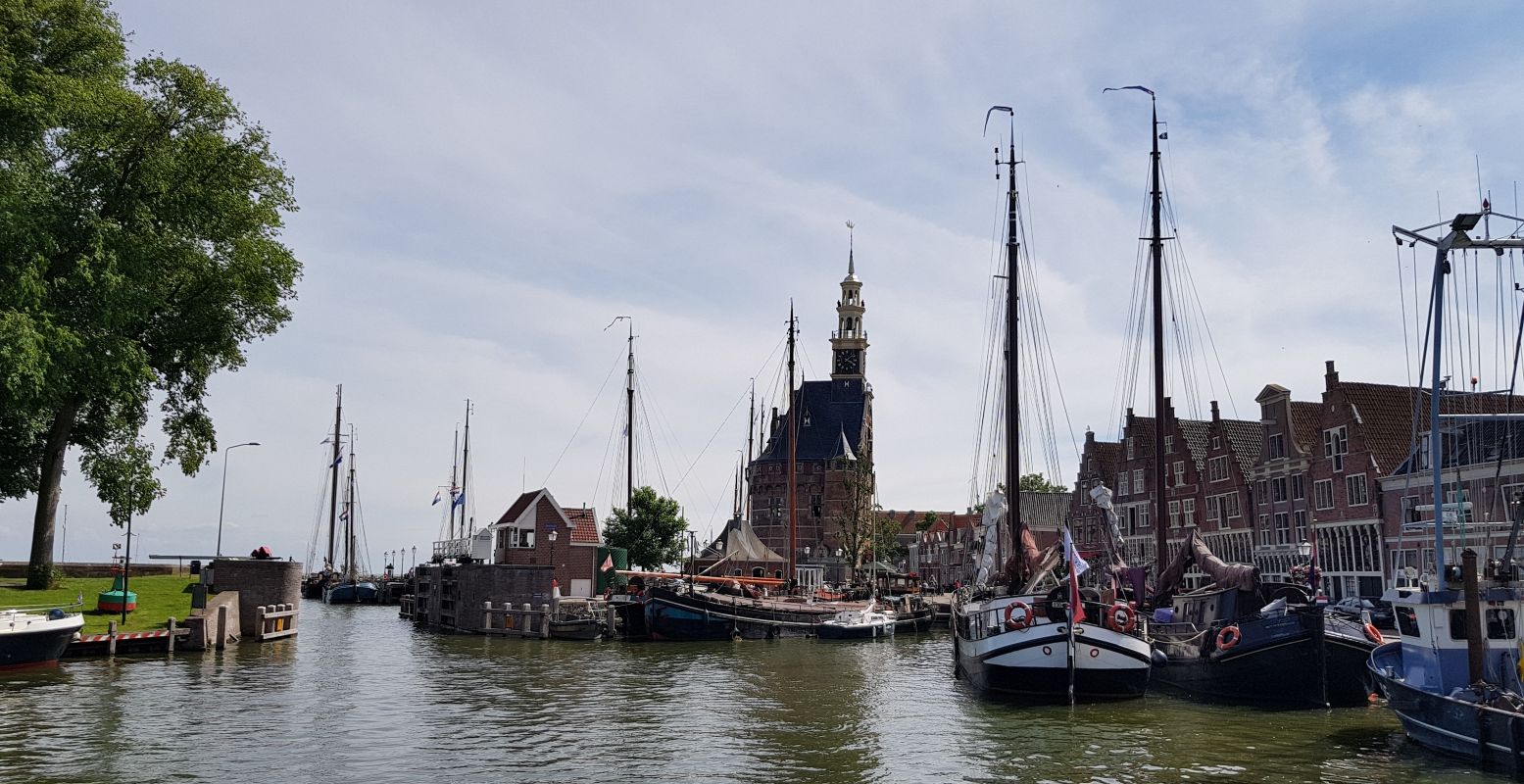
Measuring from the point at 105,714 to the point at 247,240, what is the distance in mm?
22529

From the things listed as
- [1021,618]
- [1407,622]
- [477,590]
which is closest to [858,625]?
[477,590]

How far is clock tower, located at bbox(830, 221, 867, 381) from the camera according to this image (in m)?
139

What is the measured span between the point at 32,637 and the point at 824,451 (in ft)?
342

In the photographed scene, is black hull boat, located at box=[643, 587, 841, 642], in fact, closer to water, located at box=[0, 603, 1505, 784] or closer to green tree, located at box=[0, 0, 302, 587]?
water, located at box=[0, 603, 1505, 784]

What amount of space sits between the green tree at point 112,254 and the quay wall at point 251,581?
19.0ft

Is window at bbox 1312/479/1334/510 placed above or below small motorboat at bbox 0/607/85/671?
above

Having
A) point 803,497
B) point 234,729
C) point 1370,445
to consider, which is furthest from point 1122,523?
point 234,729

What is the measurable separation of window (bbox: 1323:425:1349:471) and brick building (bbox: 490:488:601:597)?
46903 millimetres

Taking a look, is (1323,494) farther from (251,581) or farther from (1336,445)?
(251,581)

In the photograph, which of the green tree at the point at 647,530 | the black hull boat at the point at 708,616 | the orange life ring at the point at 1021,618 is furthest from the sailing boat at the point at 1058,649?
the green tree at the point at 647,530

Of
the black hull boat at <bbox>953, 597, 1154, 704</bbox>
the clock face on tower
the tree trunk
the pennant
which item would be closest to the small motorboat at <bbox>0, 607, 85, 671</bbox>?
the tree trunk

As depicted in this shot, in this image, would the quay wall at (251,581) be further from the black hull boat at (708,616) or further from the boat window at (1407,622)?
the boat window at (1407,622)

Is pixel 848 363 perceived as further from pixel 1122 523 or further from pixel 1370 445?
pixel 1370 445

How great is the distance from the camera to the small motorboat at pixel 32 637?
3534cm
